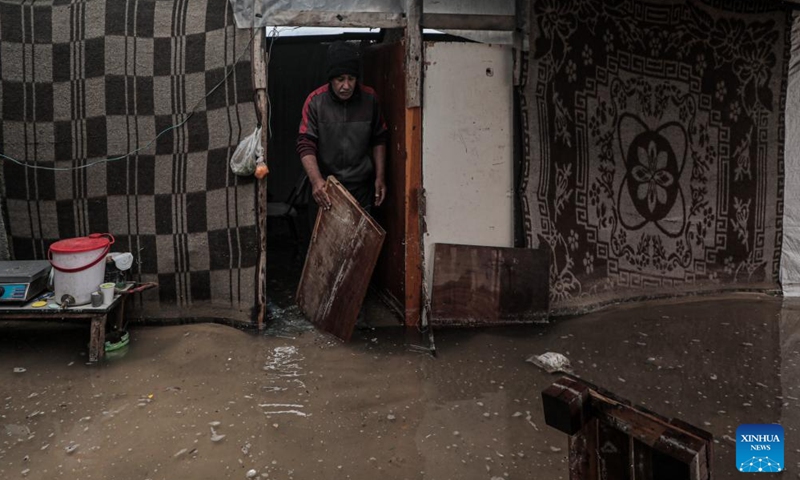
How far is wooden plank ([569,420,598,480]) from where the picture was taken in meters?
1.53

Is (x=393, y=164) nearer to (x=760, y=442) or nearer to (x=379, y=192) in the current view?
(x=379, y=192)

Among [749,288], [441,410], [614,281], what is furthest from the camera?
[749,288]

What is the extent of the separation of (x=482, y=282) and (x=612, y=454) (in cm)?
296

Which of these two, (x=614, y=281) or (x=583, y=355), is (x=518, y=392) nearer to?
(x=583, y=355)

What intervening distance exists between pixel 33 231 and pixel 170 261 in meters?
1.01

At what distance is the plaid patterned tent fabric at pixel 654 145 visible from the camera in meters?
4.52

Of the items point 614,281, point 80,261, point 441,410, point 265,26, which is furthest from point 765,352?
point 80,261

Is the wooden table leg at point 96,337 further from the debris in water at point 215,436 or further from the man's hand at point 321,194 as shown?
the man's hand at point 321,194

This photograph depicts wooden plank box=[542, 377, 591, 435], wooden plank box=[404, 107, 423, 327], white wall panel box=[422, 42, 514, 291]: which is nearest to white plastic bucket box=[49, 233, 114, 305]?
wooden plank box=[404, 107, 423, 327]

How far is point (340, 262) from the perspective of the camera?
14.0 feet

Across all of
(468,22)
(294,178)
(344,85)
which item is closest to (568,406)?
(468,22)

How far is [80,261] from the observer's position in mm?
3777

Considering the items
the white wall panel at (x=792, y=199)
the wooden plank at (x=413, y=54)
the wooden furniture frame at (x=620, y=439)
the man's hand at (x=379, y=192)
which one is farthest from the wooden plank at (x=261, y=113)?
the white wall panel at (x=792, y=199)

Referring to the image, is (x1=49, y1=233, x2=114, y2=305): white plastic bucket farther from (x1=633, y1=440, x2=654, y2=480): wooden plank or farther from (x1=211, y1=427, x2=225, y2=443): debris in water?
(x1=633, y1=440, x2=654, y2=480): wooden plank
